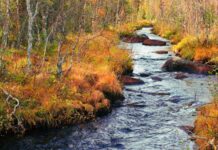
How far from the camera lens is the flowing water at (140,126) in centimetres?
1533

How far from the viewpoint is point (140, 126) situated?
17.9 metres

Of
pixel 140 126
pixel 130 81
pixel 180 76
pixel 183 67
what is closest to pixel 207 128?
pixel 140 126

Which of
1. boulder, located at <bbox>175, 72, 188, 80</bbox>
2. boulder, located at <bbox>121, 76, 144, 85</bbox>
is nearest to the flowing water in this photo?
boulder, located at <bbox>121, 76, 144, 85</bbox>

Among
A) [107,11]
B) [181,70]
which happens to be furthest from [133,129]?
[107,11]

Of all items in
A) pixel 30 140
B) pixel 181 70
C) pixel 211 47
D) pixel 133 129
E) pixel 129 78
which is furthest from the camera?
pixel 211 47

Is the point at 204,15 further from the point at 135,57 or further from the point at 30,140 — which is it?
the point at 30,140

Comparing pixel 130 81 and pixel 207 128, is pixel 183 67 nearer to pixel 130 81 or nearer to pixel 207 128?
pixel 130 81

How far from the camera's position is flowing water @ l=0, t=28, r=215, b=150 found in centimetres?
1533

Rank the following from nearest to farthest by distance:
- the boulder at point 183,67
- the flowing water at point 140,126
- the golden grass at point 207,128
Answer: the golden grass at point 207,128 → the flowing water at point 140,126 → the boulder at point 183,67

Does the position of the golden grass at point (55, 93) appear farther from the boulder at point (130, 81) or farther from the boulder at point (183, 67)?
the boulder at point (183, 67)

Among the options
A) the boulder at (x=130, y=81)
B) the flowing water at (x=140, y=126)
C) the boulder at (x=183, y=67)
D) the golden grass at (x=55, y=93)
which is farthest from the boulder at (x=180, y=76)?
the golden grass at (x=55, y=93)

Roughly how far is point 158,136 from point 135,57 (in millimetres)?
23413

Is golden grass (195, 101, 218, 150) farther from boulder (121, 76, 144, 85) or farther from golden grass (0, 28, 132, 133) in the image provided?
boulder (121, 76, 144, 85)

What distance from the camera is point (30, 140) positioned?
15.6 m
